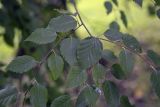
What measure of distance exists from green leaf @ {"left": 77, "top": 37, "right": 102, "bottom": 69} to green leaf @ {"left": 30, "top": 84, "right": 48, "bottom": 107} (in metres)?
0.12

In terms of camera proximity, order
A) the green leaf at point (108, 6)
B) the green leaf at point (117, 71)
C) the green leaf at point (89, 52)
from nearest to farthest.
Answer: the green leaf at point (89, 52) → the green leaf at point (117, 71) → the green leaf at point (108, 6)

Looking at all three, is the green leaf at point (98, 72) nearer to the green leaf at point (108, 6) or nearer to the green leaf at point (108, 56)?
the green leaf at point (108, 56)

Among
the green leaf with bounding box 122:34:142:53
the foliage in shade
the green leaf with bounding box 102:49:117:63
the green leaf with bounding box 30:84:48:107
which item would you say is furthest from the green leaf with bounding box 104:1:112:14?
the green leaf with bounding box 30:84:48:107

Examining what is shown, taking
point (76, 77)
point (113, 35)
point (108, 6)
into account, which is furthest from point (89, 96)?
point (108, 6)

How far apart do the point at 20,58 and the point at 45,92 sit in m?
0.10

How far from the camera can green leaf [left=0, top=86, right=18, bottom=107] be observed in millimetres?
1219

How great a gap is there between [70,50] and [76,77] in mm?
65

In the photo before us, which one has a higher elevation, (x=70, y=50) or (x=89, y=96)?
(x=70, y=50)

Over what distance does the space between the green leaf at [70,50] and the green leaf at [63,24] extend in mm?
30

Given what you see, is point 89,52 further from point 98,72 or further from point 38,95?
point 38,95

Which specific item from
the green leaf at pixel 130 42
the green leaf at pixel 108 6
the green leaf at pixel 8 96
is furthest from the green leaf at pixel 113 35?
the green leaf at pixel 108 6

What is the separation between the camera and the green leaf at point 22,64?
119cm

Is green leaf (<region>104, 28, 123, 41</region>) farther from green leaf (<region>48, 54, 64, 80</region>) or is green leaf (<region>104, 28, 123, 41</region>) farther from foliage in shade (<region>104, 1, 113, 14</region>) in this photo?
foliage in shade (<region>104, 1, 113, 14</region>)

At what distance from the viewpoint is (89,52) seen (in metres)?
1.15
